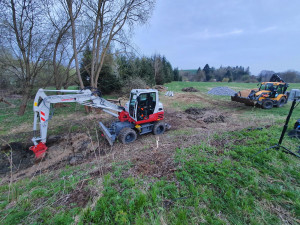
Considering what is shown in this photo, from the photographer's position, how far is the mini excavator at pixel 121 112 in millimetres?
4867

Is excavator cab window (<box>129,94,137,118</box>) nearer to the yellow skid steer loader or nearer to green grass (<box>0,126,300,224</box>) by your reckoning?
green grass (<box>0,126,300,224</box>)

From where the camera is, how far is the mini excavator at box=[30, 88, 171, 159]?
16.0 ft

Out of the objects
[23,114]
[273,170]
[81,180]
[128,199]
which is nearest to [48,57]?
[23,114]

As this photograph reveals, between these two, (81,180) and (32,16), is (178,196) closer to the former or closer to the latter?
(81,180)

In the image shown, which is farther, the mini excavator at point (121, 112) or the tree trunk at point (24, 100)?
the tree trunk at point (24, 100)

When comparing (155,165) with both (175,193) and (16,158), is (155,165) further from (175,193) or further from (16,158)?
(16,158)

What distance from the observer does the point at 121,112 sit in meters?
6.59

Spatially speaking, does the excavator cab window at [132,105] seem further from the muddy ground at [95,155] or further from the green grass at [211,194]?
the green grass at [211,194]

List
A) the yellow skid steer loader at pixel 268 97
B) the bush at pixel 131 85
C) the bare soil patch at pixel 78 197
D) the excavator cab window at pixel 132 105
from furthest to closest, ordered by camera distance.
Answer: the bush at pixel 131 85 < the yellow skid steer loader at pixel 268 97 < the excavator cab window at pixel 132 105 < the bare soil patch at pixel 78 197


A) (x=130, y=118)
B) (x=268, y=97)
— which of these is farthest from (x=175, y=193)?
(x=268, y=97)

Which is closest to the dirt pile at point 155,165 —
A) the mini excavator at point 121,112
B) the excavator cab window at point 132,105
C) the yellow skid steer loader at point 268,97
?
the mini excavator at point 121,112

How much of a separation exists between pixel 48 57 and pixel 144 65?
13172 millimetres

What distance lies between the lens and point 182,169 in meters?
3.13

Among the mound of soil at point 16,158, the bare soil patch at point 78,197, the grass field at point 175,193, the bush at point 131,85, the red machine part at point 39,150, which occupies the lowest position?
the mound of soil at point 16,158
